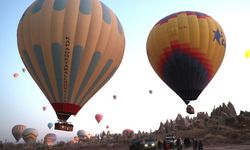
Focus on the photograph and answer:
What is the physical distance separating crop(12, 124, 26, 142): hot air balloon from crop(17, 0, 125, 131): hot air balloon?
66.6 meters

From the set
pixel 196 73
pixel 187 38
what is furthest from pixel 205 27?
pixel 196 73

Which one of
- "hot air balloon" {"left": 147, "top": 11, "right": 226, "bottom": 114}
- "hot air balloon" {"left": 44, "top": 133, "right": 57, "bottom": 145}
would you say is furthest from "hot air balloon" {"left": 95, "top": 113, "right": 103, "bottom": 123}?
"hot air balloon" {"left": 147, "top": 11, "right": 226, "bottom": 114}

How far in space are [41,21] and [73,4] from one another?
2786 mm

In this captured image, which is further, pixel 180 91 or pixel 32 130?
pixel 32 130

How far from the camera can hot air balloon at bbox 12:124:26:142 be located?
8630 centimetres

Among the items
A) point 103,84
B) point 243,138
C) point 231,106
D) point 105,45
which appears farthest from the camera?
point 231,106

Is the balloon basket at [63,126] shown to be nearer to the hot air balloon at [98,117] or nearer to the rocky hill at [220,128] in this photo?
the rocky hill at [220,128]

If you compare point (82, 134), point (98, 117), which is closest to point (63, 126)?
point (98, 117)

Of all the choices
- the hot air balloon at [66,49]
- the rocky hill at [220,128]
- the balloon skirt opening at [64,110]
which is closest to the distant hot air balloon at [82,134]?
the rocky hill at [220,128]

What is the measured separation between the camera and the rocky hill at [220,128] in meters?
45.0

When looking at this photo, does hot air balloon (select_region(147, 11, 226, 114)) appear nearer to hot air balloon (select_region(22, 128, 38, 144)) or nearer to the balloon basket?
the balloon basket

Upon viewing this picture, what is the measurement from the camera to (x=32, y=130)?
8775 cm

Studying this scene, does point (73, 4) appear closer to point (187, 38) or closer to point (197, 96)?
point (187, 38)

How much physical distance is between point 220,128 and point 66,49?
147 ft
